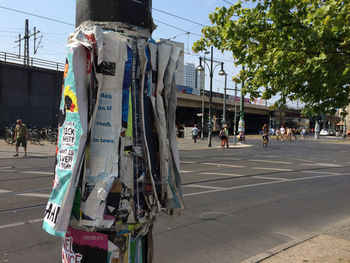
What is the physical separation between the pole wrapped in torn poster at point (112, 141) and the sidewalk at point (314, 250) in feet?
8.43

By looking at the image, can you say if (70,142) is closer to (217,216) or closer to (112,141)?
(112,141)

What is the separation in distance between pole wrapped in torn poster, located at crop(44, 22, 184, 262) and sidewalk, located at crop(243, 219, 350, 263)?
257 cm

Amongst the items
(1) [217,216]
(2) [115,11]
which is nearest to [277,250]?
(1) [217,216]

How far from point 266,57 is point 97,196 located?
404 cm

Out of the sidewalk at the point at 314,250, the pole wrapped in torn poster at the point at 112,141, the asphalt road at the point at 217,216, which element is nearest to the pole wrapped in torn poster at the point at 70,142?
the pole wrapped in torn poster at the point at 112,141

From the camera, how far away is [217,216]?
5.68 meters

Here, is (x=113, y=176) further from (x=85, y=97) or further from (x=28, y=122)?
(x=28, y=122)

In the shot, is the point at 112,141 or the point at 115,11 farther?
the point at 115,11

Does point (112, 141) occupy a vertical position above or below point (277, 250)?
above

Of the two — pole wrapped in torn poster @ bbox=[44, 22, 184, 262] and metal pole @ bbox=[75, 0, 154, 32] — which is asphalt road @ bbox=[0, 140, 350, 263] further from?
metal pole @ bbox=[75, 0, 154, 32]

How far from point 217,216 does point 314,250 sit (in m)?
1.97

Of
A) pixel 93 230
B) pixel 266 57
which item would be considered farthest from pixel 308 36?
pixel 93 230

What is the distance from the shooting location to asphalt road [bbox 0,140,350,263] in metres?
4.10

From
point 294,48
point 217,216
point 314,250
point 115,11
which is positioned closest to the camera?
point 115,11
